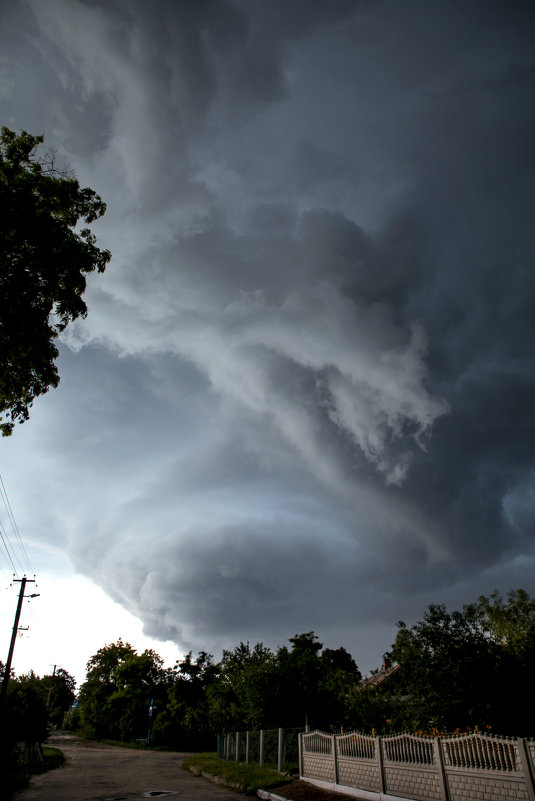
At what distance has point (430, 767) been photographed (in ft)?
36.3

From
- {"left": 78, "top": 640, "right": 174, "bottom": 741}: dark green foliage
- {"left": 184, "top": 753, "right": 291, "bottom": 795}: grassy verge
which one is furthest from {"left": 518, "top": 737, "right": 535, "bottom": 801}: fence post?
{"left": 78, "top": 640, "right": 174, "bottom": 741}: dark green foliage

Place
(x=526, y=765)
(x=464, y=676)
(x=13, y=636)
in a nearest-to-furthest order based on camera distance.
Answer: (x=526, y=765)
(x=464, y=676)
(x=13, y=636)

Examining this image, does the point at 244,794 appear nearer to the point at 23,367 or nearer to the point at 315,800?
the point at 315,800

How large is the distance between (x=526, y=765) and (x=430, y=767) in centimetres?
309

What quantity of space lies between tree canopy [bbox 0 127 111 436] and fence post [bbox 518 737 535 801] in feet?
46.4

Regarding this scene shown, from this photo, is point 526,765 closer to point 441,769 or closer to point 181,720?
point 441,769

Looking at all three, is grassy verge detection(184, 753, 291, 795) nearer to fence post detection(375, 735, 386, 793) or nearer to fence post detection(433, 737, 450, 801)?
fence post detection(375, 735, 386, 793)

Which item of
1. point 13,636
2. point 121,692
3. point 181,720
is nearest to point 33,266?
point 13,636

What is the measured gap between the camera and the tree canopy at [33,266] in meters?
11.7

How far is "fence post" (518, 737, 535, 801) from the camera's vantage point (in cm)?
867

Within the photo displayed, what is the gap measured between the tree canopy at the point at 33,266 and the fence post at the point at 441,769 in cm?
1378

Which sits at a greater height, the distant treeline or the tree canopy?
the tree canopy

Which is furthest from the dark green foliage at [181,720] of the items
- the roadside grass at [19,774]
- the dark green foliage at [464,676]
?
the dark green foliage at [464,676]

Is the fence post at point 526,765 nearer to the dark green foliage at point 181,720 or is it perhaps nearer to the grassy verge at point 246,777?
the grassy verge at point 246,777
